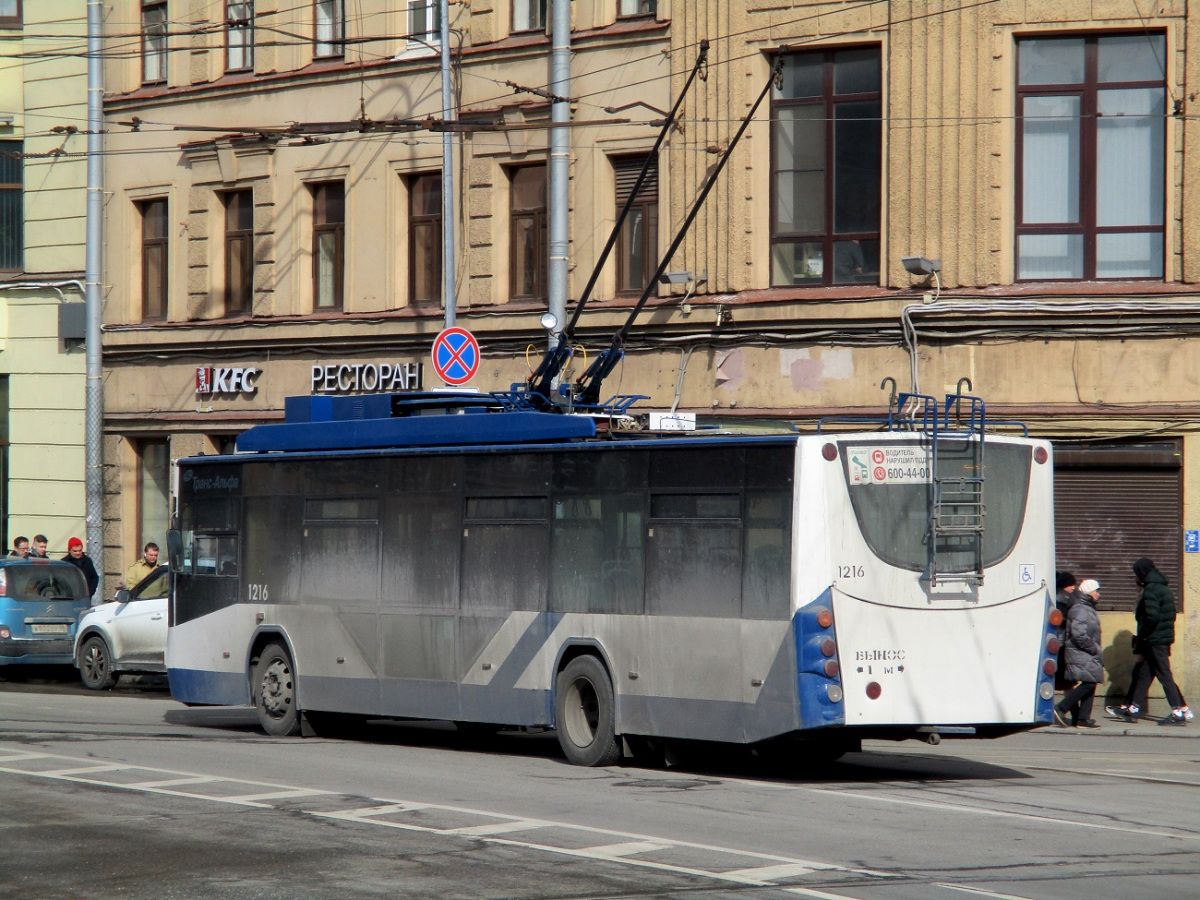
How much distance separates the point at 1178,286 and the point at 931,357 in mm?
2934

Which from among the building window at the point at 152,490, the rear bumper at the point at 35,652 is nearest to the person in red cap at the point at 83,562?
the rear bumper at the point at 35,652

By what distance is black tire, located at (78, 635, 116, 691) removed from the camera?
22.8 m

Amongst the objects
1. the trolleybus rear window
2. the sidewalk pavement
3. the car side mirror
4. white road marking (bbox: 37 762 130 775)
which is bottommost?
the sidewalk pavement

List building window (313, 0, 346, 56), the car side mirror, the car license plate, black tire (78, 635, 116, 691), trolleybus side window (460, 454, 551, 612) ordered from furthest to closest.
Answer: building window (313, 0, 346, 56) < the car license plate < black tire (78, 635, 116, 691) < the car side mirror < trolleybus side window (460, 454, 551, 612)

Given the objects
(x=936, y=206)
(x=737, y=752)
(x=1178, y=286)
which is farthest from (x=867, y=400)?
(x=737, y=752)

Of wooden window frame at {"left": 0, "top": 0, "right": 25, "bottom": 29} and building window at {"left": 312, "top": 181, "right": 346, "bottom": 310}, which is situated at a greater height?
Result: wooden window frame at {"left": 0, "top": 0, "right": 25, "bottom": 29}

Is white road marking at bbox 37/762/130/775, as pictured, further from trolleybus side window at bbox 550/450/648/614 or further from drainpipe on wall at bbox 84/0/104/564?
drainpipe on wall at bbox 84/0/104/564

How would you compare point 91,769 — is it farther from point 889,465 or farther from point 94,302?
point 94,302

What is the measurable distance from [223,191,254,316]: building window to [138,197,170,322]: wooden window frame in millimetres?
1314

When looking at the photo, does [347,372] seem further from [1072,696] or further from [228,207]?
[1072,696]

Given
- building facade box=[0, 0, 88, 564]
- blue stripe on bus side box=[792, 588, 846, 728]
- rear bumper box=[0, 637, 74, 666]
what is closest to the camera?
blue stripe on bus side box=[792, 588, 846, 728]

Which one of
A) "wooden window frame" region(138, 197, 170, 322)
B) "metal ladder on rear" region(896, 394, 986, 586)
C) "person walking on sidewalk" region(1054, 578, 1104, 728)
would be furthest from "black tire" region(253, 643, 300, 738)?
"wooden window frame" region(138, 197, 170, 322)

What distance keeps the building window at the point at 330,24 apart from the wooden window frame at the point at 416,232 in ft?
8.47

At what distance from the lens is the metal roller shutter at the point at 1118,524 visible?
20.5 meters
